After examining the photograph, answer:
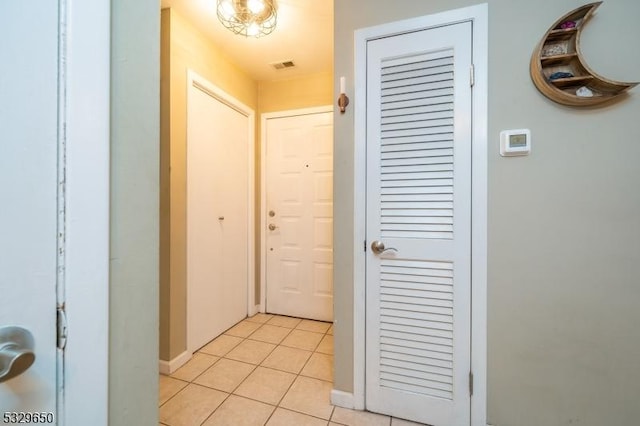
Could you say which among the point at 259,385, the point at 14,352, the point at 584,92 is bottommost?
the point at 259,385

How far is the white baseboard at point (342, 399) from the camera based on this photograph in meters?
1.48

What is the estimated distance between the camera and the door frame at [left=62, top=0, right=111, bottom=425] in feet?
1.43

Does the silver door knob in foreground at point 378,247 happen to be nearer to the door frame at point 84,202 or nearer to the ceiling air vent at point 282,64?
the door frame at point 84,202

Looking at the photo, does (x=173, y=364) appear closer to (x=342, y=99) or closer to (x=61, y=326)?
(x=61, y=326)

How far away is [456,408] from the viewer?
4.28 feet

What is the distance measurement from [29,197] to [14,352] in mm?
231

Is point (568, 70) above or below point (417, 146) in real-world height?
above

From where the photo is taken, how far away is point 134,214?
58 centimetres

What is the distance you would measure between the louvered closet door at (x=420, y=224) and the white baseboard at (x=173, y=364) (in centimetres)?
139

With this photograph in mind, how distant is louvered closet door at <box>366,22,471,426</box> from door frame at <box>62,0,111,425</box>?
1.19 m

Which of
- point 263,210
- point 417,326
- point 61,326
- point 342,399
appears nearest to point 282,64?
point 263,210

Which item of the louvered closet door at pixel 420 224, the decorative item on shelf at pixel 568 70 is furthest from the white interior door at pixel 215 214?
the decorative item on shelf at pixel 568 70

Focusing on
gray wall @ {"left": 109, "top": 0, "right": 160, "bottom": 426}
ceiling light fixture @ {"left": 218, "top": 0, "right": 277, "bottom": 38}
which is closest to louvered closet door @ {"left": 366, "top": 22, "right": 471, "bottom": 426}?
ceiling light fixture @ {"left": 218, "top": 0, "right": 277, "bottom": 38}

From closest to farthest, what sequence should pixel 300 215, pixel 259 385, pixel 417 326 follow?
pixel 417 326
pixel 259 385
pixel 300 215
